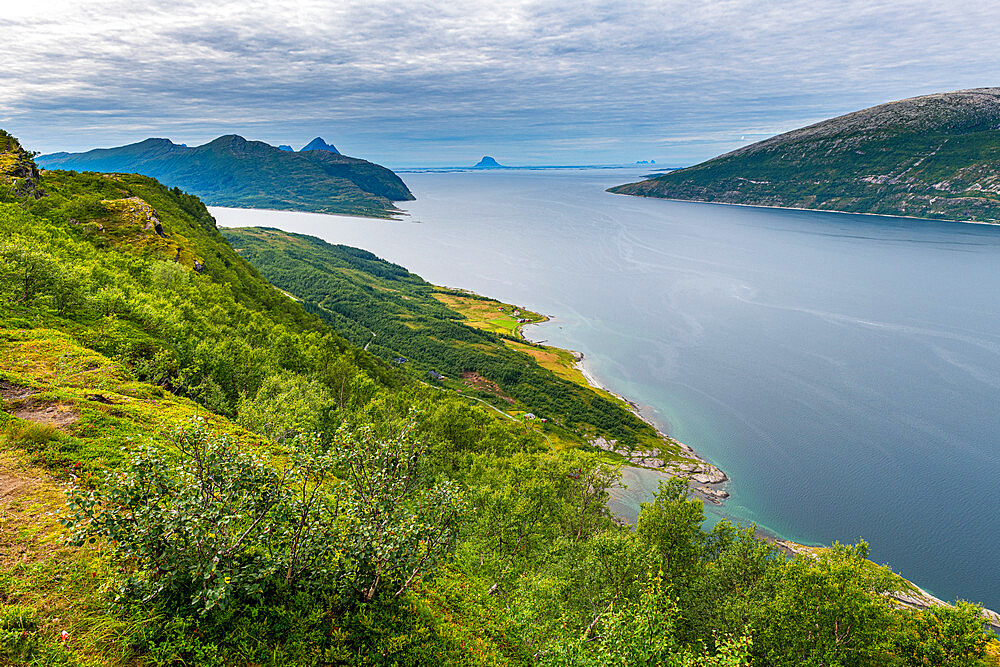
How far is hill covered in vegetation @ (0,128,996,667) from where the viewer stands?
951 centimetres

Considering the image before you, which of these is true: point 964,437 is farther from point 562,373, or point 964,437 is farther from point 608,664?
point 608,664

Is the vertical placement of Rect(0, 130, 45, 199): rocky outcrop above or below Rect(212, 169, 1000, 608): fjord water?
above

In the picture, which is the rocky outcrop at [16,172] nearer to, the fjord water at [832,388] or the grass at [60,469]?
the grass at [60,469]

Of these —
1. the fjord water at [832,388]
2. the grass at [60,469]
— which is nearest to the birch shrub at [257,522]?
the grass at [60,469]

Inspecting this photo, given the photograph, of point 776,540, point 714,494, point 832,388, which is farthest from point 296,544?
point 832,388

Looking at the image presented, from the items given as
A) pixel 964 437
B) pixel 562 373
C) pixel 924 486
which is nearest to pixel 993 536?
pixel 924 486

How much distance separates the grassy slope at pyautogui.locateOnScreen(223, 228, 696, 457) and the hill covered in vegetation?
182ft

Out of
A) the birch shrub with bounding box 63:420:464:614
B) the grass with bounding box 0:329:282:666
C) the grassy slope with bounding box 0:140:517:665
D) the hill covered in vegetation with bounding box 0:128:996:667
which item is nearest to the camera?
the birch shrub with bounding box 63:420:464:614

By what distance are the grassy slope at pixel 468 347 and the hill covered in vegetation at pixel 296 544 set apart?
55619 mm

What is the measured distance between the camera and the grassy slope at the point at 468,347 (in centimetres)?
9650

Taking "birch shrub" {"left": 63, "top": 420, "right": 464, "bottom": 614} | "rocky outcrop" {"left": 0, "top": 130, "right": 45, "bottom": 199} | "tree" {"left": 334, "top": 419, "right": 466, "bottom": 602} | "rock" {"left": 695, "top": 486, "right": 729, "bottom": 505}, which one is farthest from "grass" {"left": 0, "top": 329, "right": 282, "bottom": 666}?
"rock" {"left": 695, "top": 486, "right": 729, "bottom": 505}

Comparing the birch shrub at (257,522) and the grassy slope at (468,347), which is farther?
the grassy slope at (468,347)

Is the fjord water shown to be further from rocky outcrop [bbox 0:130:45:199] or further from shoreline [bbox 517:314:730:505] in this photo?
rocky outcrop [bbox 0:130:45:199]

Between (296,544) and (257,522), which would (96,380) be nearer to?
(296,544)
